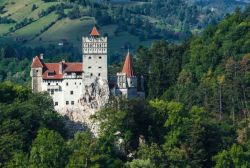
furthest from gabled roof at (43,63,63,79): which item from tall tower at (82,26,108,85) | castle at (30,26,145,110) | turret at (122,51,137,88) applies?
turret at (122,51,137,88)

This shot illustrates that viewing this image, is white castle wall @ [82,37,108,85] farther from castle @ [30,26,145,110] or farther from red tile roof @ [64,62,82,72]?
red tile roof @ [64,62,82,72]

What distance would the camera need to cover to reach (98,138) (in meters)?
86.3

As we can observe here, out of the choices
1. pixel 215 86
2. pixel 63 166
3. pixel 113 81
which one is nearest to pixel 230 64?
pixel 215 86

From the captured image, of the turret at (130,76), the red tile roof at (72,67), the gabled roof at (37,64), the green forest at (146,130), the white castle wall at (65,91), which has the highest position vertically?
the gabled roof at (37,64)

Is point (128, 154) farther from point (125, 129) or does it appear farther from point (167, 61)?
point (167, 61)

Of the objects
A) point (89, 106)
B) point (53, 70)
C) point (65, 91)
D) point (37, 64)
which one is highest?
point (37, 64)

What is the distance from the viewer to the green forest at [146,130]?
8306cm

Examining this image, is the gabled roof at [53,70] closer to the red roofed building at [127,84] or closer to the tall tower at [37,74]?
the tall tower at [37,74]

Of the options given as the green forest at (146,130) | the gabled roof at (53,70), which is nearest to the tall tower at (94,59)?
the gabled roof at (53,70)

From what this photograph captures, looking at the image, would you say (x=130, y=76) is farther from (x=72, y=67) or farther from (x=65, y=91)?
(x=65, y=91)

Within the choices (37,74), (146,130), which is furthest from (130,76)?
(37,74)

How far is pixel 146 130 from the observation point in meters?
88.4

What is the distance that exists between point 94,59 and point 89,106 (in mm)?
4330

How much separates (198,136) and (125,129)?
642 centimetres
